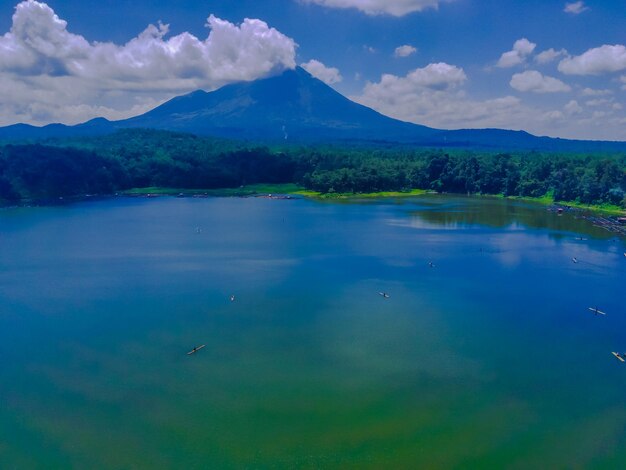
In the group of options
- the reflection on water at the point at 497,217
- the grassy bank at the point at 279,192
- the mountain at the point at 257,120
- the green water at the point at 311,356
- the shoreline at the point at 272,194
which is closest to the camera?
the green water at the point at 311,356

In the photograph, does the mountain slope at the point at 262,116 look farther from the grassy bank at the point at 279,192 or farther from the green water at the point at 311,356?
the green water at the point at 311,356

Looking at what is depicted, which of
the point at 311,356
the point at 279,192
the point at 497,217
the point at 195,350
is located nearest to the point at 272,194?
the point at 279,192

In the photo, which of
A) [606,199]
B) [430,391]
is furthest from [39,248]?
[606,199]

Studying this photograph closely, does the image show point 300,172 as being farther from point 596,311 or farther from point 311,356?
point 311,356

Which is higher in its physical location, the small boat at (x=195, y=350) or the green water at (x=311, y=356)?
the small boat at (x=195, y=350)

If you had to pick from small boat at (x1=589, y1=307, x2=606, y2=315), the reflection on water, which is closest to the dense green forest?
the reflection on water

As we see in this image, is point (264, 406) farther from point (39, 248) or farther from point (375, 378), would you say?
point (39, 248)

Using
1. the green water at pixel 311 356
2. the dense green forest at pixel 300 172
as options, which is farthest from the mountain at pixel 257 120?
the green water at pixel 311 356
